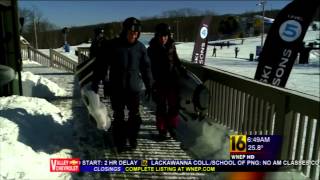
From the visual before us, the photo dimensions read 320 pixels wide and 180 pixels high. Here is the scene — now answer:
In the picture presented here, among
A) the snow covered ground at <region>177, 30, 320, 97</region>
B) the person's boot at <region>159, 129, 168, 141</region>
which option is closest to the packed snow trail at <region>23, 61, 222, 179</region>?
the person's boot at <region>159, 129, 168, 141</region>

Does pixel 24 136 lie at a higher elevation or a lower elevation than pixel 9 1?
lower

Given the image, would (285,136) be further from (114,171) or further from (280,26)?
(280,26)

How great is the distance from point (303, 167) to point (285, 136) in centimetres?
38

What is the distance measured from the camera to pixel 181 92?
6184 mm

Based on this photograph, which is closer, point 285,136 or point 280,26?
point 285,136

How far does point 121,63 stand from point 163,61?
1.01 metres

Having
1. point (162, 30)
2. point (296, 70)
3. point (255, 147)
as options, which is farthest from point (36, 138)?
point (296, 70)

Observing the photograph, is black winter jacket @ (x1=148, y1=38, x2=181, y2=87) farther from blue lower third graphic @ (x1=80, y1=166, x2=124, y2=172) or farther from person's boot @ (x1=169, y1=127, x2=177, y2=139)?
blue lower third graphic @ (x1=80, y1=166, x2=124, y2=172)

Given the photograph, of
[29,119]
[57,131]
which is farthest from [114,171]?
[29,119]

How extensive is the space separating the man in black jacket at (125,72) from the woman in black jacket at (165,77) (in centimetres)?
55

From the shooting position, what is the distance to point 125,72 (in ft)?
16.0

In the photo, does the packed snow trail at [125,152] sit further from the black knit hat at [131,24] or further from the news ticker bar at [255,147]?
the black knit hat at [131,24]

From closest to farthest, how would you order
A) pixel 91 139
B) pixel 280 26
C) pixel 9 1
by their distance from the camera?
pixel 91 139, pixel 280 26, pixel 9 1

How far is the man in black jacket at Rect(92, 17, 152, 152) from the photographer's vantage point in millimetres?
4805
